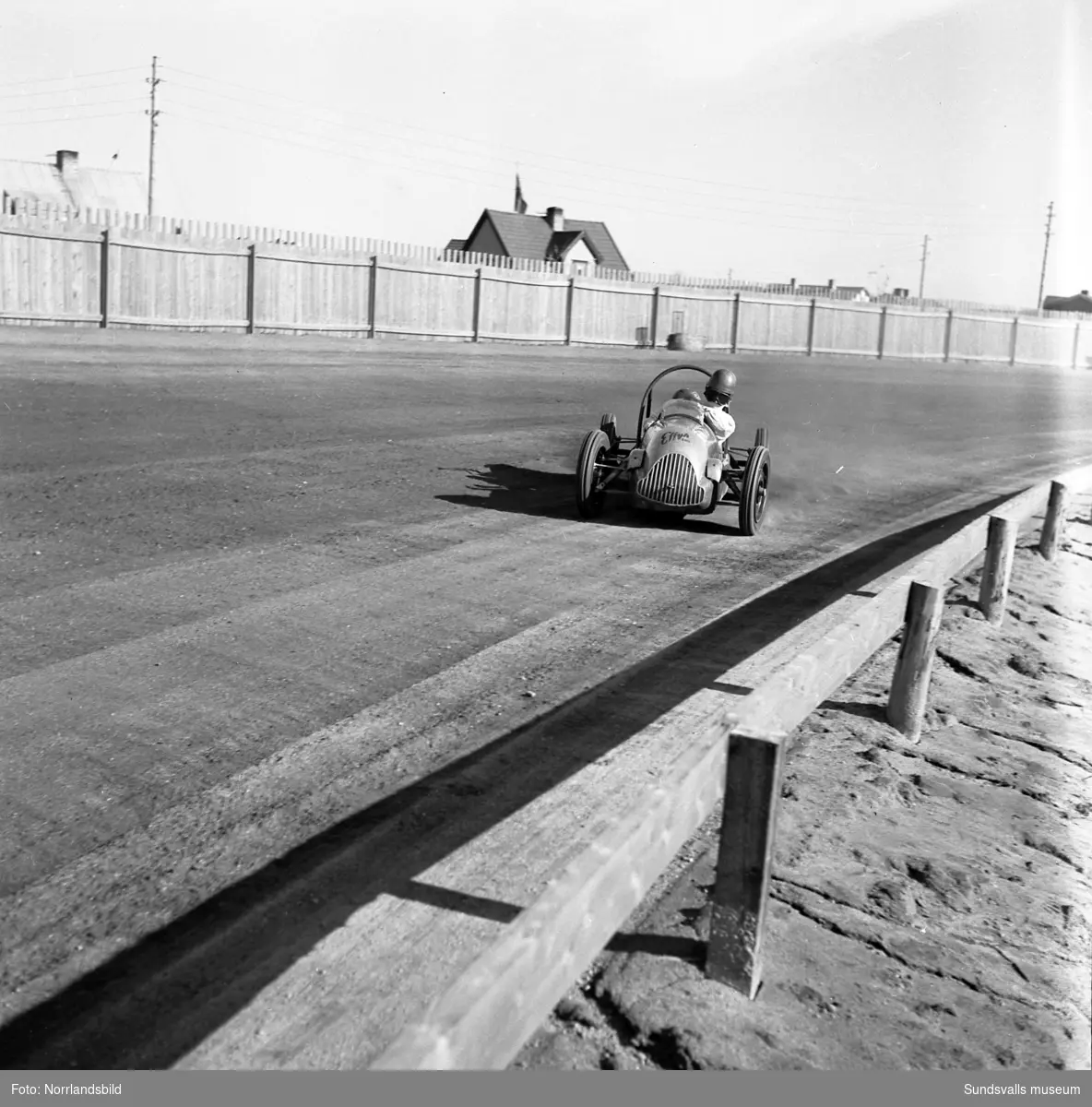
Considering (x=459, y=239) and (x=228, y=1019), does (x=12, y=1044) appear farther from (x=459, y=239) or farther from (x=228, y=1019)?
(x=459, y=239)

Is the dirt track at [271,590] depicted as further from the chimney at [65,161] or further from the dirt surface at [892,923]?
the chimney at [65,161]

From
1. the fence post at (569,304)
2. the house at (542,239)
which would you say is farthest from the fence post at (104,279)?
the house at (542,239)

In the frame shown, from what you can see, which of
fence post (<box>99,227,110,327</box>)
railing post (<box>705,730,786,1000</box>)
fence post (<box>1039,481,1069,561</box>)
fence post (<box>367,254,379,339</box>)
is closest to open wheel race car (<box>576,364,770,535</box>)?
fence post (<box>1039,481,1069,561</box>)

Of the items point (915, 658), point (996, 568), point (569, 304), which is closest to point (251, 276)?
point (569, 304)

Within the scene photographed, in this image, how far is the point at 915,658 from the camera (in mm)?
6738

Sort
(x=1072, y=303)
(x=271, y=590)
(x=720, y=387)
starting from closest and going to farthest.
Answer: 1. (x=271, y=590)
2. (x=720, y=387)
3. (x=1072, y=303)

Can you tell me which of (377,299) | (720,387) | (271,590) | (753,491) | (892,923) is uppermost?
(377,299)

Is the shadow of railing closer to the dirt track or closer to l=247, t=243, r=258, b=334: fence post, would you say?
the dirt track

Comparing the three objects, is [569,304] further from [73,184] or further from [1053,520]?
[73,184]

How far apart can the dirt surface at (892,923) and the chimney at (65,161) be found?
5398 centimetres

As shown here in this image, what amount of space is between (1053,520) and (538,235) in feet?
190

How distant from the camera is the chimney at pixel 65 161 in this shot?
53491mm

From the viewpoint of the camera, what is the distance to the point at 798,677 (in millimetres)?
4770

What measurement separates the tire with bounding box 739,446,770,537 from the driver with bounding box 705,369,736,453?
0.33 m
